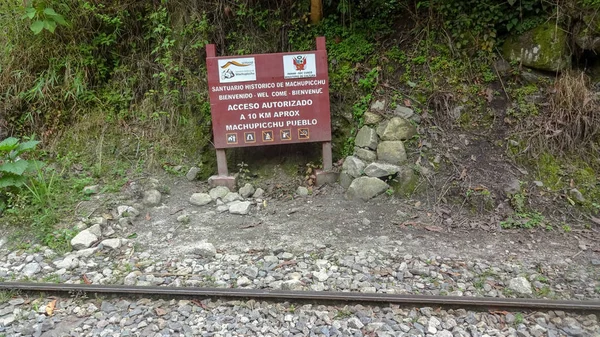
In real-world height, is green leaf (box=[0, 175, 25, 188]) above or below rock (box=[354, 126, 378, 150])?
below

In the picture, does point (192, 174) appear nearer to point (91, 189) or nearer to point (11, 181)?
point (91, 189)

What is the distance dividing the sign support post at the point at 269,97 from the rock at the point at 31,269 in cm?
232

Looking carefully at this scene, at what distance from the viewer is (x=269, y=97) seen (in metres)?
5.63

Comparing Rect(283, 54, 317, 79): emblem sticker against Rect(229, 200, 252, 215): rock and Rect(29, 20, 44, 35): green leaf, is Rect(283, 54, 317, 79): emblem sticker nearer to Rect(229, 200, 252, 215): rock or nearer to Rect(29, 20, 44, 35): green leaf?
Rect(229, 200, 252, 215): rock

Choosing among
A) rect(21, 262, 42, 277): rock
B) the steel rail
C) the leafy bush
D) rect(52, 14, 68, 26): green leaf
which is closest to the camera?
the steel rail

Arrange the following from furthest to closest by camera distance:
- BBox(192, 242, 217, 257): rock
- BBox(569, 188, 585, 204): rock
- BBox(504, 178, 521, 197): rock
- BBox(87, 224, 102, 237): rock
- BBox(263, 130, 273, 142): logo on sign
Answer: BBox(263, 130, 273, 142): logo on sign
BBox(504, 178, 521, 197): rock
BBox(569, 188, 585, 204): rock
BBox(87, 224, 102, 237): rock
BBox(192, 242, 217, 257): rock

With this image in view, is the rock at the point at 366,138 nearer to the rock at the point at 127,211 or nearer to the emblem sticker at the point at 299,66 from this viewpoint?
the emblem sticker at the point at 299,66

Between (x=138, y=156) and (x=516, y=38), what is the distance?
5.20m

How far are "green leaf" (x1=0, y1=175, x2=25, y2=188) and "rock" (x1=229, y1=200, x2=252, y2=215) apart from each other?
93.0 inches

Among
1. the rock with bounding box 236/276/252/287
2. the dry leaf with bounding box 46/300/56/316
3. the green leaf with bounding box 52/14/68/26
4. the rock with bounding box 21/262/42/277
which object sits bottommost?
the dry leaf with bounding box 46/300/56/316

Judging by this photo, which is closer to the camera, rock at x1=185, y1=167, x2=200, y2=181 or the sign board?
the sign board

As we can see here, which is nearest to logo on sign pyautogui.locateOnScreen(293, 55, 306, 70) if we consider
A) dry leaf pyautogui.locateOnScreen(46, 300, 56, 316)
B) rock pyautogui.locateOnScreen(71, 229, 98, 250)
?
rock pyautogui.locateOnScreen(71, 229, 98, 250)

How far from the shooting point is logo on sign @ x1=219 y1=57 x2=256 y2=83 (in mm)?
5551

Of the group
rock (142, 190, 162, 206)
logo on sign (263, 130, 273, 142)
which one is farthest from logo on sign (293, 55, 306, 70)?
rock (142, 190, 162, 206)
